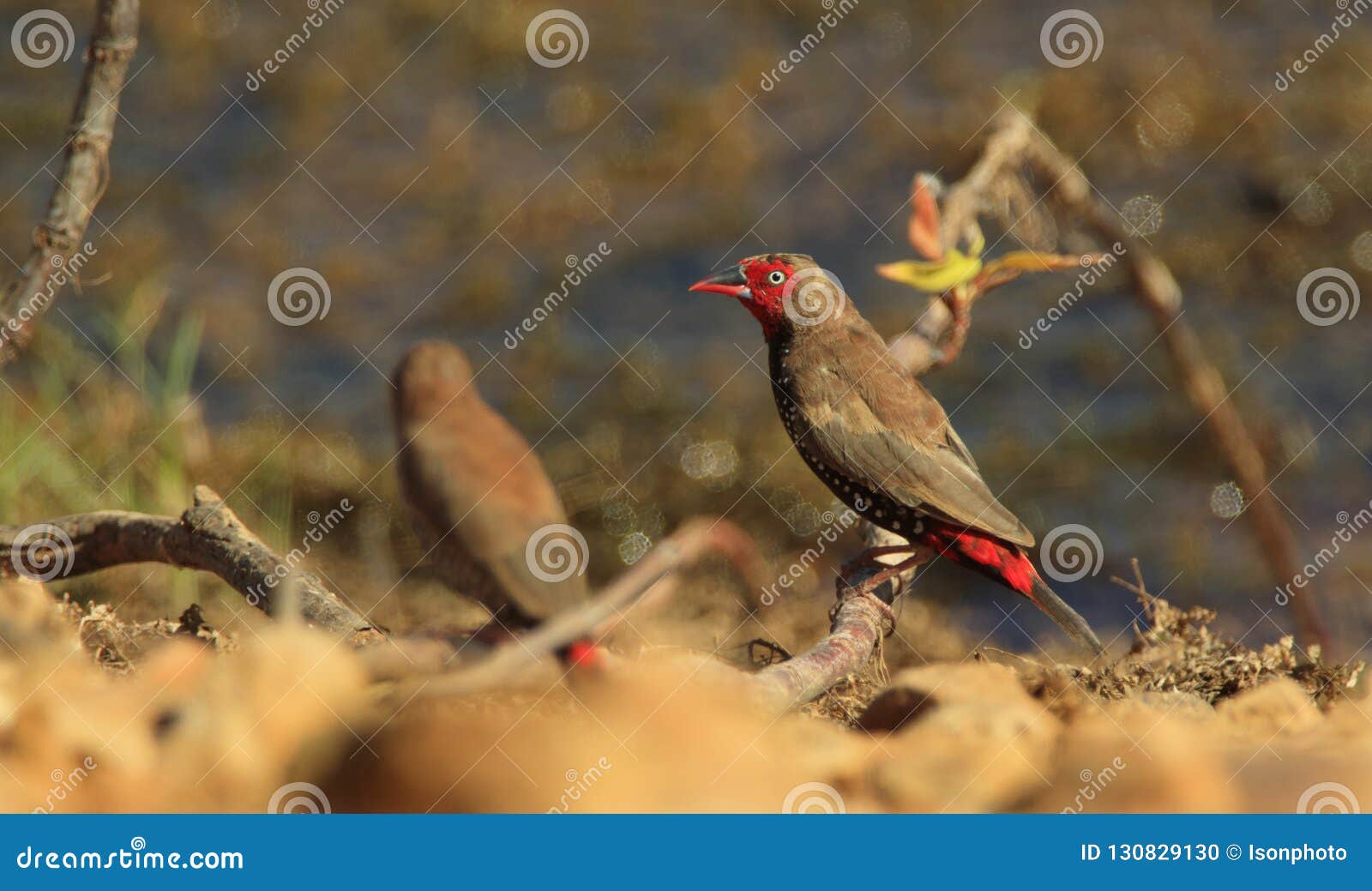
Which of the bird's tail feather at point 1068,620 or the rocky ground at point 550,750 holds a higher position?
the bird's tail feather at point 1068,620

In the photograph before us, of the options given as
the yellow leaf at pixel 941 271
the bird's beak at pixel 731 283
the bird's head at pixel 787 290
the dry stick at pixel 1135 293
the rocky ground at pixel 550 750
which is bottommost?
the rocky ground at pixel 550 750

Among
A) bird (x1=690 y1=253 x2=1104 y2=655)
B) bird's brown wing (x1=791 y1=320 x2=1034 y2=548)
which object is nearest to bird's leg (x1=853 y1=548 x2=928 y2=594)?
bird (x1=690 y1=253 x2=1104 y2=655)

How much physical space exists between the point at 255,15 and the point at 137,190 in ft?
6.87

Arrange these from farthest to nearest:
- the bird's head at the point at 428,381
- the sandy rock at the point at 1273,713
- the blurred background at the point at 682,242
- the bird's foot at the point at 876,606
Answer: the blurred background at the point at 682,242 < the bird's foot at the point at 876,606 < the sandy rock at the point at 1273,713 < the bird's head at the point at 428,381

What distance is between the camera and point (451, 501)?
1.02 meters

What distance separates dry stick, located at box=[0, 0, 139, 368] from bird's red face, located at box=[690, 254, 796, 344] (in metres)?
1.21

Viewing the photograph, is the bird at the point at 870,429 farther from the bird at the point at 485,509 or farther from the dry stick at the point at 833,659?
the bird at the point at 485,509

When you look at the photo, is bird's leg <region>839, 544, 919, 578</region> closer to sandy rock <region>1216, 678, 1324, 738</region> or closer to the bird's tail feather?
the bird's tail feather

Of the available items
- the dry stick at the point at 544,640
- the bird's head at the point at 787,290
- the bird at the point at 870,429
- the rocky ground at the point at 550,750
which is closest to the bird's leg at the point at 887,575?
the bird at the point at 870,429

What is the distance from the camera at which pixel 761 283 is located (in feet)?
9.08

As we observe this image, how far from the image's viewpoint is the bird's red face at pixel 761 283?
2.71 meters

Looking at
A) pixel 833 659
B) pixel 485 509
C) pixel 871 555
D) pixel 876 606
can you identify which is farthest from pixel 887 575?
pixel 485 509

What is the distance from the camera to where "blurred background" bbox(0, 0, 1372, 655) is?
22.4ft

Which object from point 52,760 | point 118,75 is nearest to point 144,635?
point 118,75
